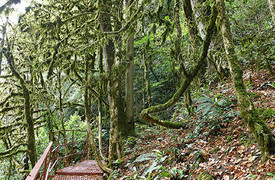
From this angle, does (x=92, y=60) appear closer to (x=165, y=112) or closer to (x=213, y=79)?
(x=165, y=112)

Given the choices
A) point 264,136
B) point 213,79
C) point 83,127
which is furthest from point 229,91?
point 83,127

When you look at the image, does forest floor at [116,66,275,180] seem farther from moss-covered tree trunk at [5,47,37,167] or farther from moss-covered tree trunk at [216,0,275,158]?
moss-covered tree trunk at [5,47,37,167]

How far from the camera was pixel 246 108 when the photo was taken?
279cm

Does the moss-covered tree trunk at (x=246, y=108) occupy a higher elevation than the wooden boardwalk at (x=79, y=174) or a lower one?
higher

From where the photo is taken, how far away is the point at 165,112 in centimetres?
1059

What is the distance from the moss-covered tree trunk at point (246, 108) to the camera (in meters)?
2.62

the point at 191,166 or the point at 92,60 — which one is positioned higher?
the point at 92,60

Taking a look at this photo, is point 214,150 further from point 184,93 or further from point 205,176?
point 184,93

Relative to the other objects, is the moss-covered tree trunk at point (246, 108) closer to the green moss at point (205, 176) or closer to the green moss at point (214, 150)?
the green moss at point (205, 176)

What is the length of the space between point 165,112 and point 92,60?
4760 millimetres

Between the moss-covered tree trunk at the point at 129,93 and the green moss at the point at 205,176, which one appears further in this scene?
the moss-covered tree trunk at the point at 129,93

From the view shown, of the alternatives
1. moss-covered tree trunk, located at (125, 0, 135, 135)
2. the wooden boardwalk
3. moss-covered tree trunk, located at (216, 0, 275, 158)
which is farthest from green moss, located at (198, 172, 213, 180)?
moss-covered tree trunk, located at (125, 0, 135, 135)

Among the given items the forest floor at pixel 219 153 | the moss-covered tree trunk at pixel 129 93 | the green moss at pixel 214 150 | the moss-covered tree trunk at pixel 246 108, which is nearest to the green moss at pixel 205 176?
the forest floor at pixel 219 153

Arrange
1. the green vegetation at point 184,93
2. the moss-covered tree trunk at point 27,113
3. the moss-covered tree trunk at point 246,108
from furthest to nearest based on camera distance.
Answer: the moss-covered tree trunk at point 27,113
the green vegetation at point 184,93
the moss-covered tree trunk at point 246,108
